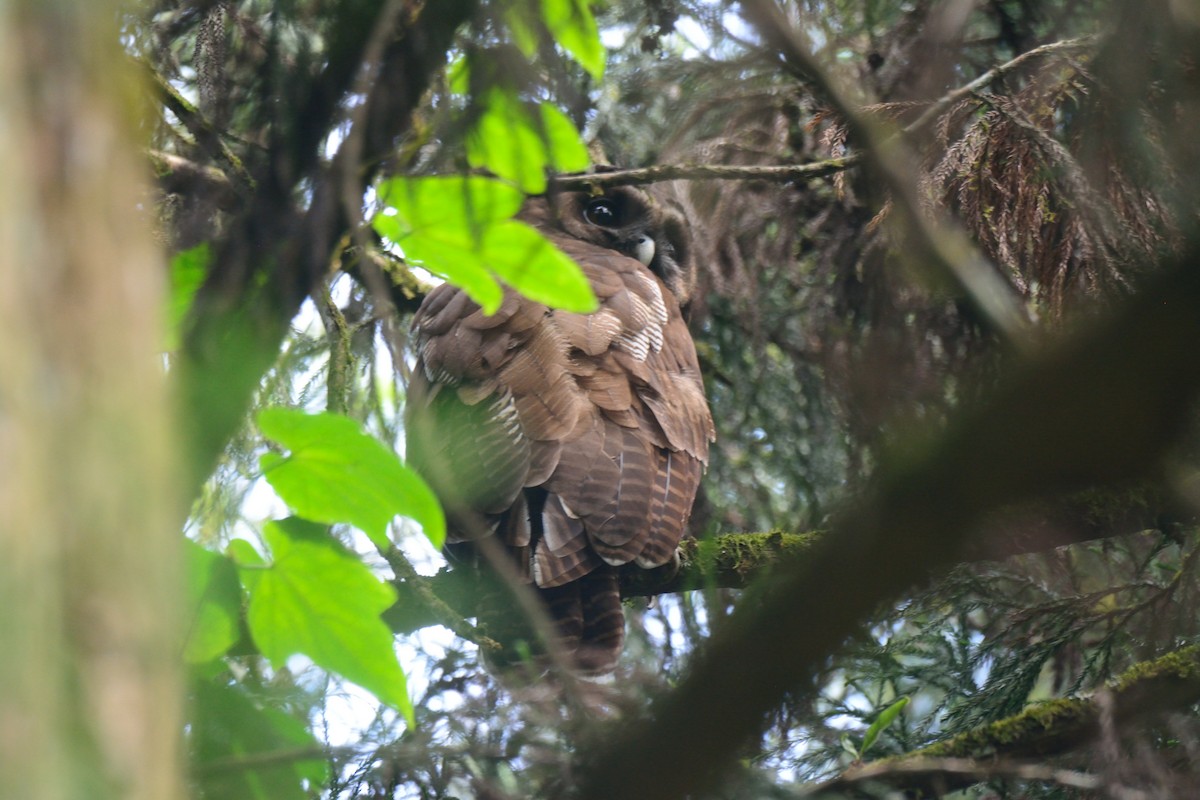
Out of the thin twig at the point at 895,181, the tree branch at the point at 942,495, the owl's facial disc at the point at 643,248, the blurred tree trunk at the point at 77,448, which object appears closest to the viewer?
the blurred tree trunk at the point at 77,448

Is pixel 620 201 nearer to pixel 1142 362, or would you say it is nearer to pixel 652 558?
pixel 652 558

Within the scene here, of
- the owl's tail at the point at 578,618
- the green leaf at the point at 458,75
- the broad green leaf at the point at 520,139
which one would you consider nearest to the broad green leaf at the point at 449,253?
the broad green leaf at the point at 520,139

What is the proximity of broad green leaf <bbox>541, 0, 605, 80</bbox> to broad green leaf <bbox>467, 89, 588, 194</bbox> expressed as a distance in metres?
0.16

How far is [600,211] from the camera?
539 centimetres

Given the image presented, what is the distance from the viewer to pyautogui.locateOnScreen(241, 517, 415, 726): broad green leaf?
125 centimetres

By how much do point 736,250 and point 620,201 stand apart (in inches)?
52.9

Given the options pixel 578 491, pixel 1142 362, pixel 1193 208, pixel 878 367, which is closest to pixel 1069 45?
pixel 1193 208

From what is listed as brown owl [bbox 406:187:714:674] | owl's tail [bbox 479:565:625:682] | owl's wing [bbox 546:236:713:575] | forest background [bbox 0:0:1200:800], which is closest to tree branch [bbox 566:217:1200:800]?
forest background [bbox 0:0:1200:800]

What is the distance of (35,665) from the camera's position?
59 cm

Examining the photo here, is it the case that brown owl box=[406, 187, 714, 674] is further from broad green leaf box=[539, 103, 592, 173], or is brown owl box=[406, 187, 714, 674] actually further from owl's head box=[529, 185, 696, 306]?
broad green leaf box=[539, 103, 592, 173]

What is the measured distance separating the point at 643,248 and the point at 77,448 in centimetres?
463

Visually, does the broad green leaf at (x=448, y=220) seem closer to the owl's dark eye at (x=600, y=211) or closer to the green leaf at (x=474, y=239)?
the green leaf at (x=474, y=239)

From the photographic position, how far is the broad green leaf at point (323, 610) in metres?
1.25

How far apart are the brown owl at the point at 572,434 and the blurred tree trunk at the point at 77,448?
223cm
